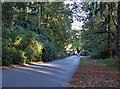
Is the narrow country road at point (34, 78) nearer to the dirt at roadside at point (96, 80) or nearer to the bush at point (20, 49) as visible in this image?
the dirt at roadside at point (96, 80)

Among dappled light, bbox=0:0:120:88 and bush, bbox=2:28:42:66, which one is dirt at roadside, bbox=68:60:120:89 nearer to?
dappled light, bbox=0:0:120:88

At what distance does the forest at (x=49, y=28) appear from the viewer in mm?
25244

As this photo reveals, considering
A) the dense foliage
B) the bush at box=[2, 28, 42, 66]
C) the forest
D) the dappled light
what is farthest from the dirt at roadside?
the bush at box=[2, 28, 42, 66]

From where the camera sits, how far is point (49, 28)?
55344mm

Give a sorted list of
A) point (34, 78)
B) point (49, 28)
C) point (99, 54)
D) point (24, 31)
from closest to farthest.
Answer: point (34, 78), point (24, 31), point (99, 54), point (49, 28)

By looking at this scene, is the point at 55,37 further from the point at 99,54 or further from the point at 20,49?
the point at 20,49

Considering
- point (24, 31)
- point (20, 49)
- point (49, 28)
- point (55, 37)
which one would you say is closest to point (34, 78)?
point (20, 49)

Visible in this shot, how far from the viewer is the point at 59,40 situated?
59406 millimetres

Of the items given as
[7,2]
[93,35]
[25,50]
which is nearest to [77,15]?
[93,35]

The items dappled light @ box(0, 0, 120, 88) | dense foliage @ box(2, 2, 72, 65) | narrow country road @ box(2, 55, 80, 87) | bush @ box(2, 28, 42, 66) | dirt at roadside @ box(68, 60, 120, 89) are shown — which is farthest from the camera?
bush @ box(2, 28, 42, 66)

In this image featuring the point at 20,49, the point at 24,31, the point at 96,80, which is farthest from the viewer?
the point at 24,31

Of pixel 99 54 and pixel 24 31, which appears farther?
pixel 99 54

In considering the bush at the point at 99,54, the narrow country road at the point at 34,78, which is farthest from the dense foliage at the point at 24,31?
the bush at the point at 99,54

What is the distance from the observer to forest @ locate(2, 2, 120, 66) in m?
25.2
